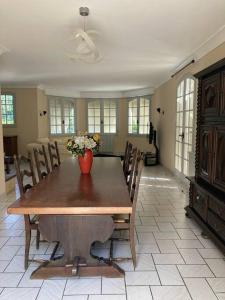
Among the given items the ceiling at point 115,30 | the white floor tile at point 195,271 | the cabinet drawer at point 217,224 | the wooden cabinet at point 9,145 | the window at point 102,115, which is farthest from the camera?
the window at point 102,115

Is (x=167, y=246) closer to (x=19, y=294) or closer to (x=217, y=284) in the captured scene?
(x=217, y=284)

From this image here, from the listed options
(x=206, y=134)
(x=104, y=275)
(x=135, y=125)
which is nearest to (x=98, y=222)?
(x=104, y=275)

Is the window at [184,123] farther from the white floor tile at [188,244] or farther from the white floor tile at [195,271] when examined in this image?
the white floor tile at [195,271]

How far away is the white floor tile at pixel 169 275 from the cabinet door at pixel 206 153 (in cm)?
114

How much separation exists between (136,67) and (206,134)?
3025mm

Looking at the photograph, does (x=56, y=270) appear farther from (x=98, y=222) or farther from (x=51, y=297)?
(x=98, y=222)

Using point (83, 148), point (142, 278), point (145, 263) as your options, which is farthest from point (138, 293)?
point (83, 148)

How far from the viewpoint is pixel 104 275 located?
2.16m

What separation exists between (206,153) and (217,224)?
856 millimetres

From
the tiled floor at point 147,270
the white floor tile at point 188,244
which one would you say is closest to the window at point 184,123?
the tiled floor at point 147,270

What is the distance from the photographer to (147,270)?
227cm

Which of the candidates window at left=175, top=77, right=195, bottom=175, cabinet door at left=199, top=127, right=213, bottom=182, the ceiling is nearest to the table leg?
cabinet door at left=199, top=127, right=213, bottom=182

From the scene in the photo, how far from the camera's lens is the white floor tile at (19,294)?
192 centimetres

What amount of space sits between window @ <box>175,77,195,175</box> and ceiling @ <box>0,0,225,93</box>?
54 centimetres
